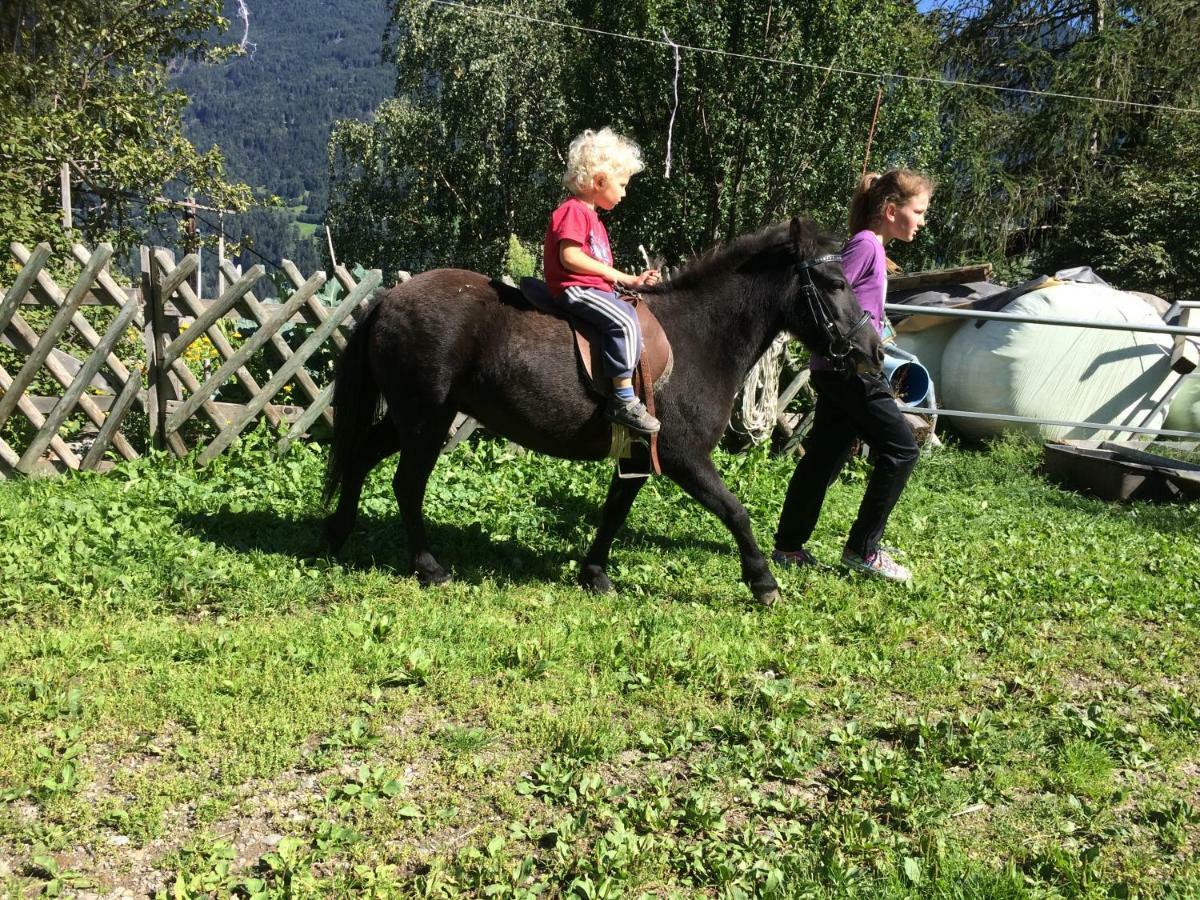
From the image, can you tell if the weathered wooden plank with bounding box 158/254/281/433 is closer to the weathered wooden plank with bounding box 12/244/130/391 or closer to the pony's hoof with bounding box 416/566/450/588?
the weathered wooden plank with bounding box 12/244/130/391

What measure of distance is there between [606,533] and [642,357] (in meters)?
1.07

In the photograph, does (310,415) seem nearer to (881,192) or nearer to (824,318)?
(824,318)

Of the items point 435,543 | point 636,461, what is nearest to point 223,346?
point 435,543

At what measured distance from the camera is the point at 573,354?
4438mm

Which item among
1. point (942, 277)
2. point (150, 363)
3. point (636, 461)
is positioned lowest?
point (150, 363)

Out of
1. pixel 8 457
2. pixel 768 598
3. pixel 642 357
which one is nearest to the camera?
pixel 642 357

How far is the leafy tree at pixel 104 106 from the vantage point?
43.7ft

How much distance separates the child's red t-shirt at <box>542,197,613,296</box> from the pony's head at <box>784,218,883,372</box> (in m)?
0.98

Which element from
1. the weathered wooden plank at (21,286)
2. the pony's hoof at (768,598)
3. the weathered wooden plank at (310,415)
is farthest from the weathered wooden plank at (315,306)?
the pony's hoof at (768,598)

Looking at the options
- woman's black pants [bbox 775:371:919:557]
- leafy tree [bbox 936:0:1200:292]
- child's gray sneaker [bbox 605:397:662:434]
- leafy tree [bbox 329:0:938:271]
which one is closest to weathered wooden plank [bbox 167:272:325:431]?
child's gray sneaker [bbox 605:397:662:434]

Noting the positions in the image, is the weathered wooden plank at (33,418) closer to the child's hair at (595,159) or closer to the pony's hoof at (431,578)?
the pony's hoof at (431,578)

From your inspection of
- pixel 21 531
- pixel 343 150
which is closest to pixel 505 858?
pixel 21 531

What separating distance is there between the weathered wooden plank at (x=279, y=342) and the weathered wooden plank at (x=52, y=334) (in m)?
0.99

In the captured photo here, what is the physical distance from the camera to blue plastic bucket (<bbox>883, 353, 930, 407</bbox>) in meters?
6.69
